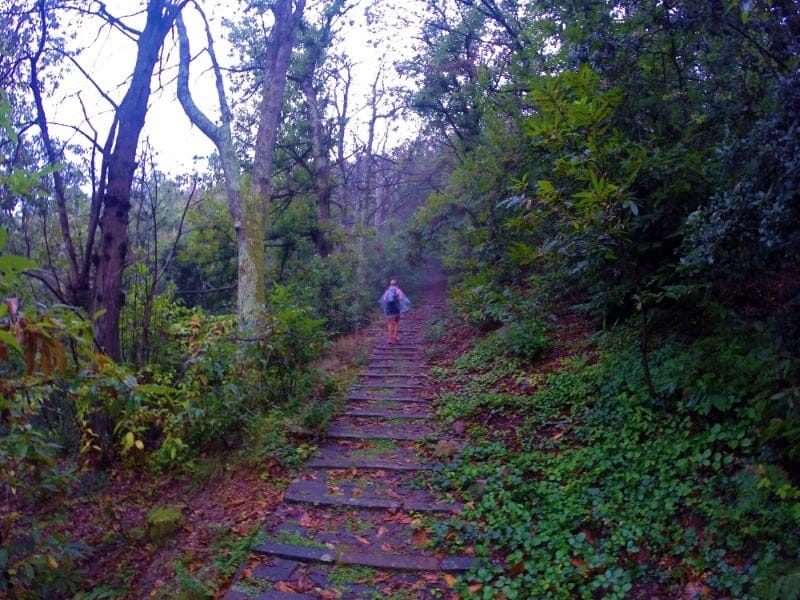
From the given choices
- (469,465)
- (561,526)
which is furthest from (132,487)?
(561,526)

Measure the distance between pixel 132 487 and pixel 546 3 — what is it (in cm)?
796

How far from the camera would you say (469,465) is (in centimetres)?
604

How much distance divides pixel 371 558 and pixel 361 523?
60 centimetres

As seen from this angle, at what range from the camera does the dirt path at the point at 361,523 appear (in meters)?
4.50

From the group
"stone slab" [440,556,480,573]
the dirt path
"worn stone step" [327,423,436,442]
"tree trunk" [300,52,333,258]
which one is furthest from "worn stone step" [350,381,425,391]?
"tree trunk" [300,52,333,258]

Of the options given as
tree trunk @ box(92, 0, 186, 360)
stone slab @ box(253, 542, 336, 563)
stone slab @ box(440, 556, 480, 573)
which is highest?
tree trunk @ box(92, 0, 186, 360)

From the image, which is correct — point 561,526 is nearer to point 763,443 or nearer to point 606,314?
point 763,443

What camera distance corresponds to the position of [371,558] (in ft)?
15.7

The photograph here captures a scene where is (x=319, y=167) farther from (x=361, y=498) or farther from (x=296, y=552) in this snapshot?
(x=296, y=552)

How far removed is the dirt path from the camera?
4500mm

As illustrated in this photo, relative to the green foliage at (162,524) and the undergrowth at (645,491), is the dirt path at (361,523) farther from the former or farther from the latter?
the green foliage at (162,524)

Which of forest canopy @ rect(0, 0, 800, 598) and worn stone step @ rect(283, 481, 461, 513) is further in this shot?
worn stone step @ rect(283, 481, 461, 513)

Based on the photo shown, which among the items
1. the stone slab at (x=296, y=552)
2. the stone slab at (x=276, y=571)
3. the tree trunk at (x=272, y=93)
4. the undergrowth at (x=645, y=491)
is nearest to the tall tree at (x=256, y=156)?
the tree trunk at (x=272, y=93)

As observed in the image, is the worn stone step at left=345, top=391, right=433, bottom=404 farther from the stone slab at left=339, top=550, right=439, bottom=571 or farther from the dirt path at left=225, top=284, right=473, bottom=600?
the stone slab at left=339, top=550, right=439, bottom=571
